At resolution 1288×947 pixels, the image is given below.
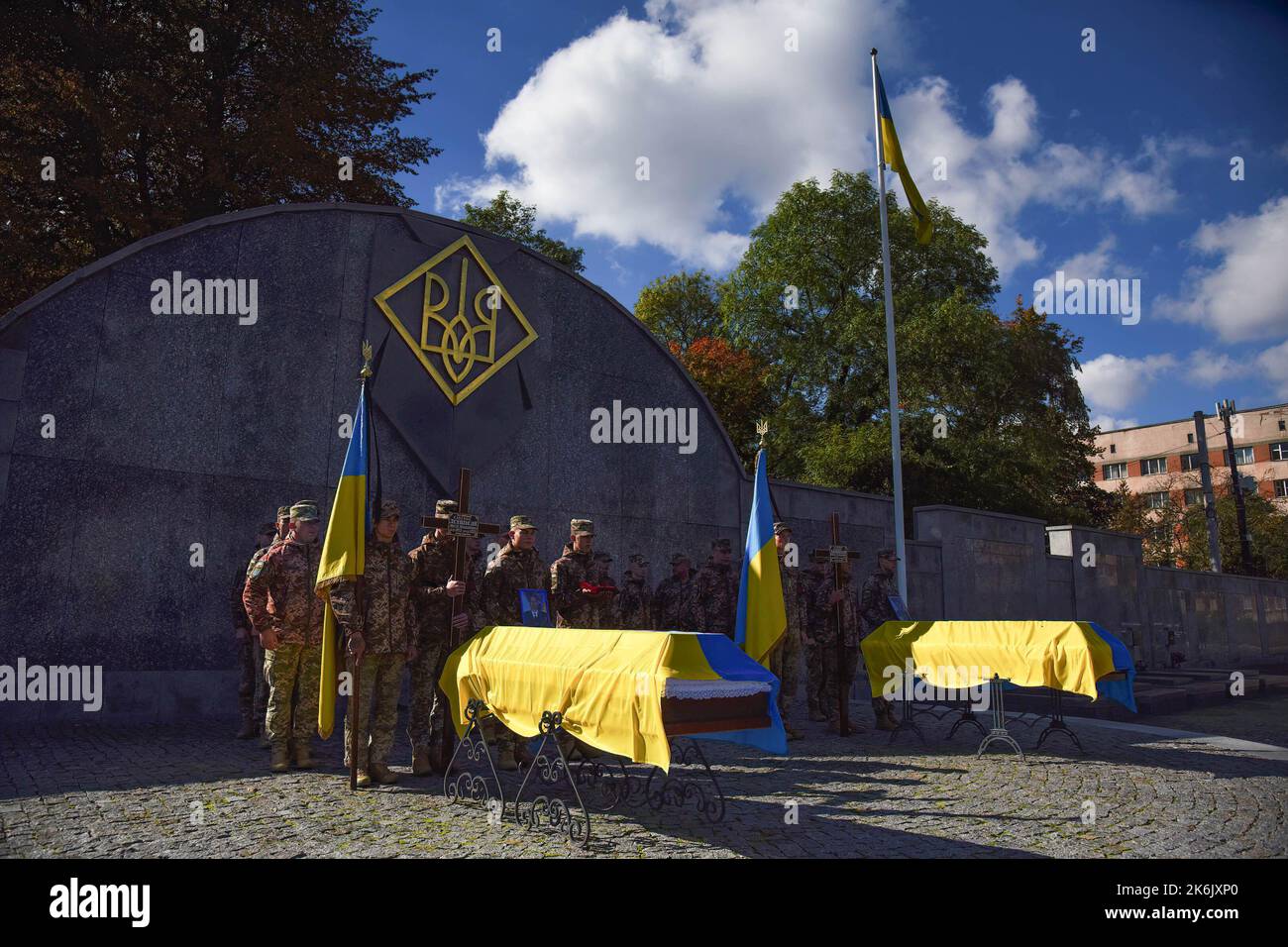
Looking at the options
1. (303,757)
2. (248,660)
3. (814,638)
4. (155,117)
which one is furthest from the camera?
(155,117)

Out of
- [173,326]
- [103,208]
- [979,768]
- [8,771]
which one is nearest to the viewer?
[8,771]

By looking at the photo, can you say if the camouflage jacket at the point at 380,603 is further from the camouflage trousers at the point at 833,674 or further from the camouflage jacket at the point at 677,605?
the camouflage trousers at the point at 833,674

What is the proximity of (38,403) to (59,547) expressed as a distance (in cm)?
168

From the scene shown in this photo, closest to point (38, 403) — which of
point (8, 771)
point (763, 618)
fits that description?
point (8, 771)

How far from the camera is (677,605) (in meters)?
12.1

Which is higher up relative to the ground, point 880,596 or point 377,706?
point 880,596

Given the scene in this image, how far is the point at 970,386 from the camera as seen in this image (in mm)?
27141

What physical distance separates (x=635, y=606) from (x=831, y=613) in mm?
3035

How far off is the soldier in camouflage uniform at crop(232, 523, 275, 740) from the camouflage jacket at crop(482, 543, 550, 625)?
9.72ft

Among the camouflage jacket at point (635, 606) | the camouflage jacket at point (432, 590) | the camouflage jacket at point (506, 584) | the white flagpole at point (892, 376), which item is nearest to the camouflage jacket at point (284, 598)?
the camouflage jacket at point (432, 590)

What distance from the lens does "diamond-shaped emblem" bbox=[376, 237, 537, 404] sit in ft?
41.4

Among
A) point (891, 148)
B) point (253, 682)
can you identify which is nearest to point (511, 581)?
point (253, 682)

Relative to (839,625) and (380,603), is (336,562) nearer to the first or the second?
(380,603)
